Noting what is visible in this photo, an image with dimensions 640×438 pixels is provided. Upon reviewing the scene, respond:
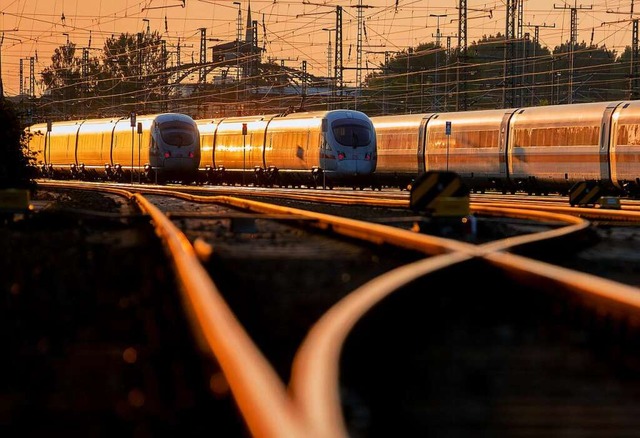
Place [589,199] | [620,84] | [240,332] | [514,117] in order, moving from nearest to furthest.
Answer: [240,332]
[589,199]
[514,117]
[620,84]

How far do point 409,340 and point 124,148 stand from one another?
56978 mm

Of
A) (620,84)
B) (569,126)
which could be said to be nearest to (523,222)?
(569,126)

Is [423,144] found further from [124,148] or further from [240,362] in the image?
[240,362]

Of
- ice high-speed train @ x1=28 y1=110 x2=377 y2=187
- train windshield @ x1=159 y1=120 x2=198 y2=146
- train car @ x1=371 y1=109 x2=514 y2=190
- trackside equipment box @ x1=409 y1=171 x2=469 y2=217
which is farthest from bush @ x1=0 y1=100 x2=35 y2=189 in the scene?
train windshield @ x1=159 y1=120 x2=198 y2=146

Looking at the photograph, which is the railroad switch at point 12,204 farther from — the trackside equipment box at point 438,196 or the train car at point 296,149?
the train car at point 296,149

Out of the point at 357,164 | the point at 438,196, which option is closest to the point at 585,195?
the point at 438,196

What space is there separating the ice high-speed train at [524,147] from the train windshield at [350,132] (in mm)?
2306

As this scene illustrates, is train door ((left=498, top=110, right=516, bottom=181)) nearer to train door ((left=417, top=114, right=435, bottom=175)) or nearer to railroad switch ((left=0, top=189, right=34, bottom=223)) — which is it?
train door ((left=417, top=114, right=435, bottom=175))

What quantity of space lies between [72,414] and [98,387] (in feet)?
2.24

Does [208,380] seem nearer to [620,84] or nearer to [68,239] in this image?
[68,239]

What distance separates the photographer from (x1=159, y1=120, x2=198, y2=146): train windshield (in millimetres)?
59156

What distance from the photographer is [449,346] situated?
7.39m

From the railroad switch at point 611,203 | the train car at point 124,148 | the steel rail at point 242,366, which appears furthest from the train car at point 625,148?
the steel rail at point 242,366

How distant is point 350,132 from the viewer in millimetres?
51938
